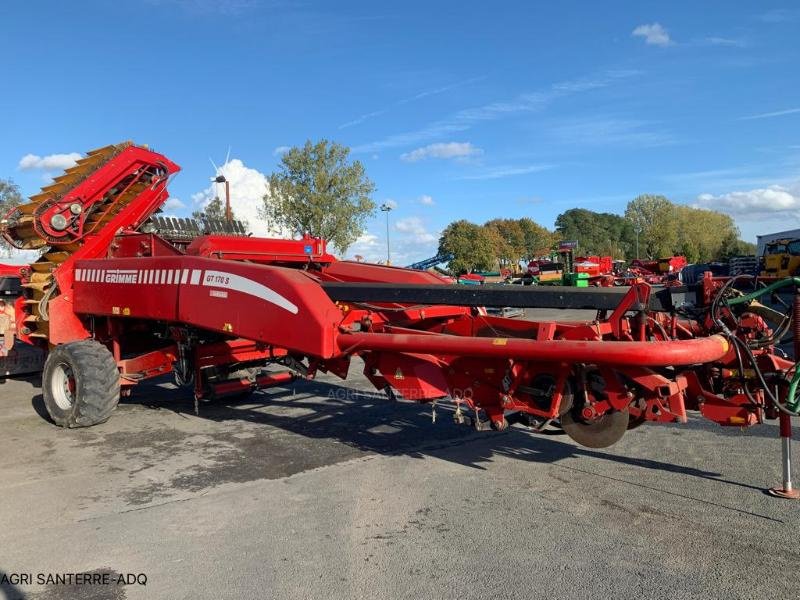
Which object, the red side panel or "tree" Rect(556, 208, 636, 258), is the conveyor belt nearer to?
the red side panel

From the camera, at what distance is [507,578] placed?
338 centimetres

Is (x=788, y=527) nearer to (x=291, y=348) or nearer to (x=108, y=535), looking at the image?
(x=291, y=348)

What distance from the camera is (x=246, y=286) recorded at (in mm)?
5457

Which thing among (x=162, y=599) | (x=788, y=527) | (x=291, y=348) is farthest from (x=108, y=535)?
(x=788, y=527)

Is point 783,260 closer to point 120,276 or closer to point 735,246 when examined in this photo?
point 120,276

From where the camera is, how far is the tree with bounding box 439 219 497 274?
71.8 metres

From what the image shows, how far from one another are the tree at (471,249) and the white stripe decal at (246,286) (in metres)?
64.0

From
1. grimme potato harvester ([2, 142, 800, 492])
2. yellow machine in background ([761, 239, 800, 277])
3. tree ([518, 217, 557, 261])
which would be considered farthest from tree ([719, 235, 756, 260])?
grimme potato harvester ([2, 142, 800, 492])

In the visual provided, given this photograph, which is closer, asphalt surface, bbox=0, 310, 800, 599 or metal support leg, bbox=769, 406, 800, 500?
asphalt surface, bbox=0, 310, 800, 599

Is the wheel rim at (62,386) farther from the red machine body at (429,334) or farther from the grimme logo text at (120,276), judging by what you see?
the grimme logo text at (120,276)

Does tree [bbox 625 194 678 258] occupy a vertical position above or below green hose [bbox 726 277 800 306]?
above

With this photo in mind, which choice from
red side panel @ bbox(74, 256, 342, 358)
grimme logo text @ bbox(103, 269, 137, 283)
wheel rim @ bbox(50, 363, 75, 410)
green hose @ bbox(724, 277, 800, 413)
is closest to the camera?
green hose @ bbox(724, 277, 800, 413)

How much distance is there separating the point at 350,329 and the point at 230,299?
1177 mm

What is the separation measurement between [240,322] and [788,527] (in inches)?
171
